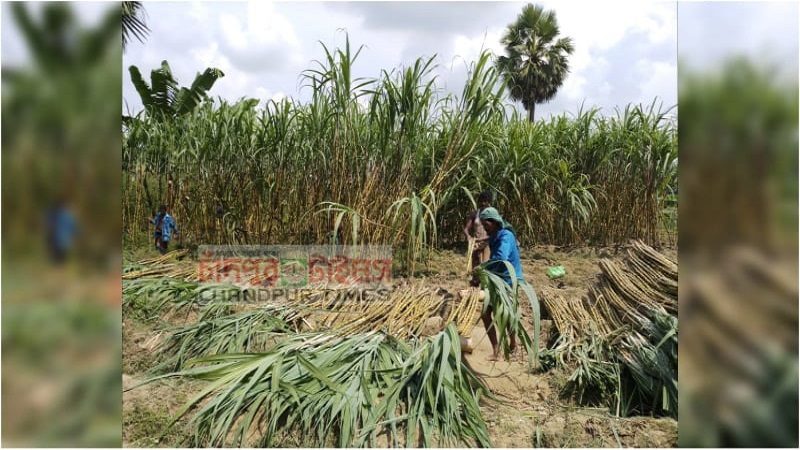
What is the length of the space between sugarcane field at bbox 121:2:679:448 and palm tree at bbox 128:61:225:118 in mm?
30

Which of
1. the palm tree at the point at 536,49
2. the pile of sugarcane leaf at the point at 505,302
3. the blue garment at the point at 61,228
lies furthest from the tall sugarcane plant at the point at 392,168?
the palm tree at the point at 536,49

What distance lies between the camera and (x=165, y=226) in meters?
4.82

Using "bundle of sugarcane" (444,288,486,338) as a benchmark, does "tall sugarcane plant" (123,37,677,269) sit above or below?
above

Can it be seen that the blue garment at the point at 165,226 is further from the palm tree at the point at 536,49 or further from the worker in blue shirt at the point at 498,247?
the palm tree at the point at 536,49

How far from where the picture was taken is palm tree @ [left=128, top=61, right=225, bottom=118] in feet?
20.5

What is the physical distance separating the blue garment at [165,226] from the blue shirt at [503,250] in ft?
11.7

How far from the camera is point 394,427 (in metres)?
1.68

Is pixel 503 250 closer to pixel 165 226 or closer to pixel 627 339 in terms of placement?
pixel 627 339

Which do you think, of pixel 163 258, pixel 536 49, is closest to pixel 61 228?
pixel 163 258

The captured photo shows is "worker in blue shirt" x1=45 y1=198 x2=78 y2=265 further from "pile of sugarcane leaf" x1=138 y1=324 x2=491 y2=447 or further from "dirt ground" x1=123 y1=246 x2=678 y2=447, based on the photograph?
"dirt ground" x1=123 y1=246 x2=678 y2=447

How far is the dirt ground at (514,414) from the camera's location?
5.87 ft

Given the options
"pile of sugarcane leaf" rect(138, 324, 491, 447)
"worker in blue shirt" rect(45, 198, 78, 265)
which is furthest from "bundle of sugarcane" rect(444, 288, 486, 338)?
"worker in blue shirt" rect(45, 198, 78, 265)

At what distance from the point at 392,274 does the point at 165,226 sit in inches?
102

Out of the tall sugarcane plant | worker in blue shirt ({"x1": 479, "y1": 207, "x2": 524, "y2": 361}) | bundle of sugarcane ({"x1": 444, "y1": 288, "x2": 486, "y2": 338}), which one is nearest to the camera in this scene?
worker in blue shirt ({"x1": 479, "y1": 207, "x2": 524, "y2": 361})
